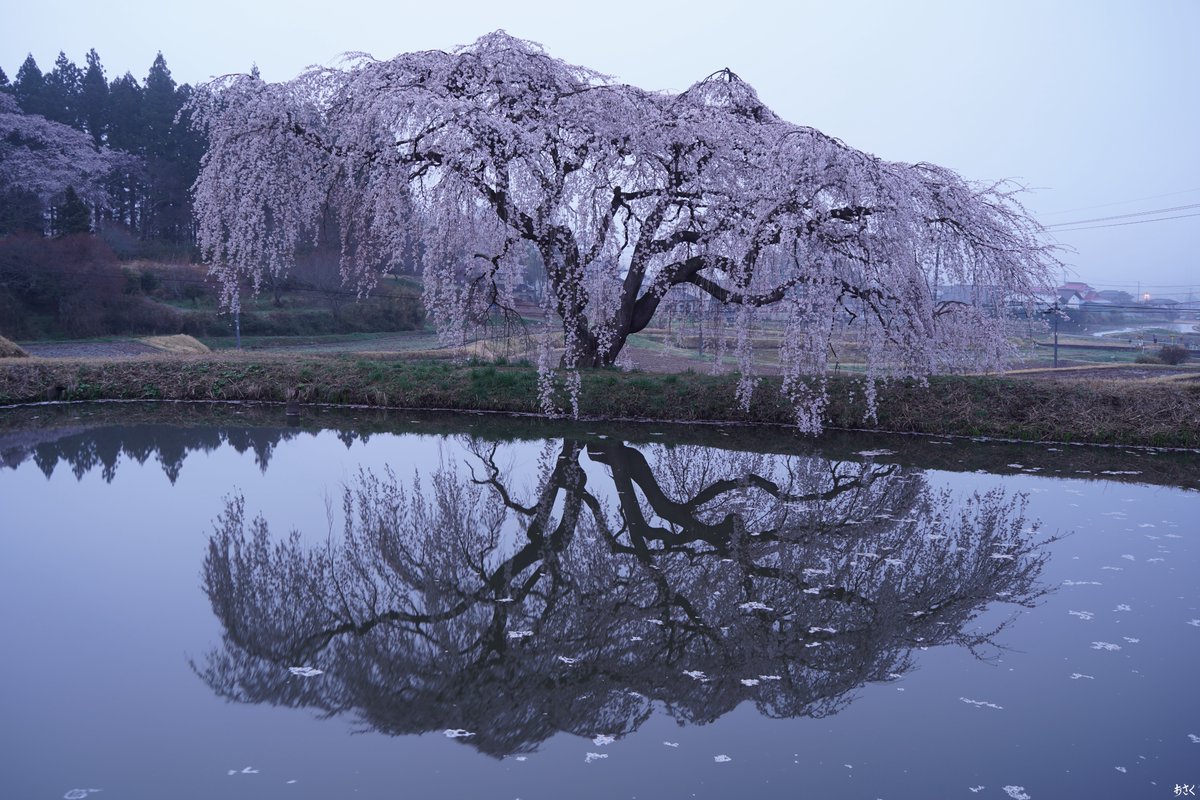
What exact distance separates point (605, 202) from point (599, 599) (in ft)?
31.8

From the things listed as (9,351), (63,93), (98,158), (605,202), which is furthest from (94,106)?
(605,202)

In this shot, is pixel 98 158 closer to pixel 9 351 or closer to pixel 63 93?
pixel 63 93

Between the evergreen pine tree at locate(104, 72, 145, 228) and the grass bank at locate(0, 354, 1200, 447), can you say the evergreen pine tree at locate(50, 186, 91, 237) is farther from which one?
the grass bank at locate(0, 354, 1200, 447)

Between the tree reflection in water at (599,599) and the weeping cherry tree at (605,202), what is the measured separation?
4368 mm

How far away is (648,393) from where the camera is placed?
16.3m

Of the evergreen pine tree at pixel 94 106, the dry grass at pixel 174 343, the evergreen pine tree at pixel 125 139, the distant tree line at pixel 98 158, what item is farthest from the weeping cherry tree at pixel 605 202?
the evergreen pine tree at pixel 94 106

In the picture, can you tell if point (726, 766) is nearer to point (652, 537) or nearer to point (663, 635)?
point (663, 635)

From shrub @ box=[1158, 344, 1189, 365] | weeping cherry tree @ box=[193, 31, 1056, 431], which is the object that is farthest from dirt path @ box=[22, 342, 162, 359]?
shrub @ box=[1158, 344, 1189, 365]

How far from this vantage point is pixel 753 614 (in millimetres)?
6641

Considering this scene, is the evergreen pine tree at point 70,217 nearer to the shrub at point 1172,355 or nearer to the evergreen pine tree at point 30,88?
the evergreen pine tree at point 30,88

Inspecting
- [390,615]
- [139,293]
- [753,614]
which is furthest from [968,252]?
[139,293]

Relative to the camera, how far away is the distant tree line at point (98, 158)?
4028 centimetres

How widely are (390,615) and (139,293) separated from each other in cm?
3564

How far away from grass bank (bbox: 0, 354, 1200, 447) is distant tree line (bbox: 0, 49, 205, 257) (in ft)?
72.4
